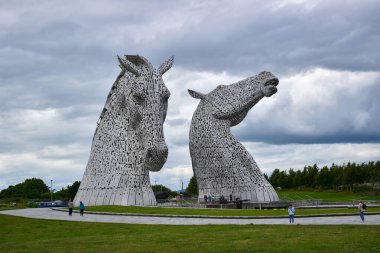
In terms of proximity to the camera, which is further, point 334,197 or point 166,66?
point 334,197

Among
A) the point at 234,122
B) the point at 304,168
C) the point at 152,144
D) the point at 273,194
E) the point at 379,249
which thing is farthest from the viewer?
the point at 304,168

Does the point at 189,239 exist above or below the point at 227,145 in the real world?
below

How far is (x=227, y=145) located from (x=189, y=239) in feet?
71.2

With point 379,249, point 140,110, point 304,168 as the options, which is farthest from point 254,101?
point 304,168

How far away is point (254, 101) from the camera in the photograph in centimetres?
3591

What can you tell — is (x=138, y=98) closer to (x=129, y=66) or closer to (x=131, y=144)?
(x=129, y=66)

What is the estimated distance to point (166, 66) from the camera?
30875 mm

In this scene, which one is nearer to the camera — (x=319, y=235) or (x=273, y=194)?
(x=319, y=235)

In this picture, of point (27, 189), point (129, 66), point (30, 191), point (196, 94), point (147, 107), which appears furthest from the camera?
point (27, 189)

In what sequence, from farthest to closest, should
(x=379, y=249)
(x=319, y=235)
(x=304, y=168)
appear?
(x=304, y=168)
(x=319, y=235)
(x=379, y=249)

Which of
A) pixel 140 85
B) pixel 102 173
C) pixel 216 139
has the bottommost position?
pixel 102 173

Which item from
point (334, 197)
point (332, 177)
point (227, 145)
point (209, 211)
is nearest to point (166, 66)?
point (227, 145)

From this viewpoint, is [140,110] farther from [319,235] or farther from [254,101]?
[319,235]

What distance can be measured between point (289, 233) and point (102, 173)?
17690 millimetres
